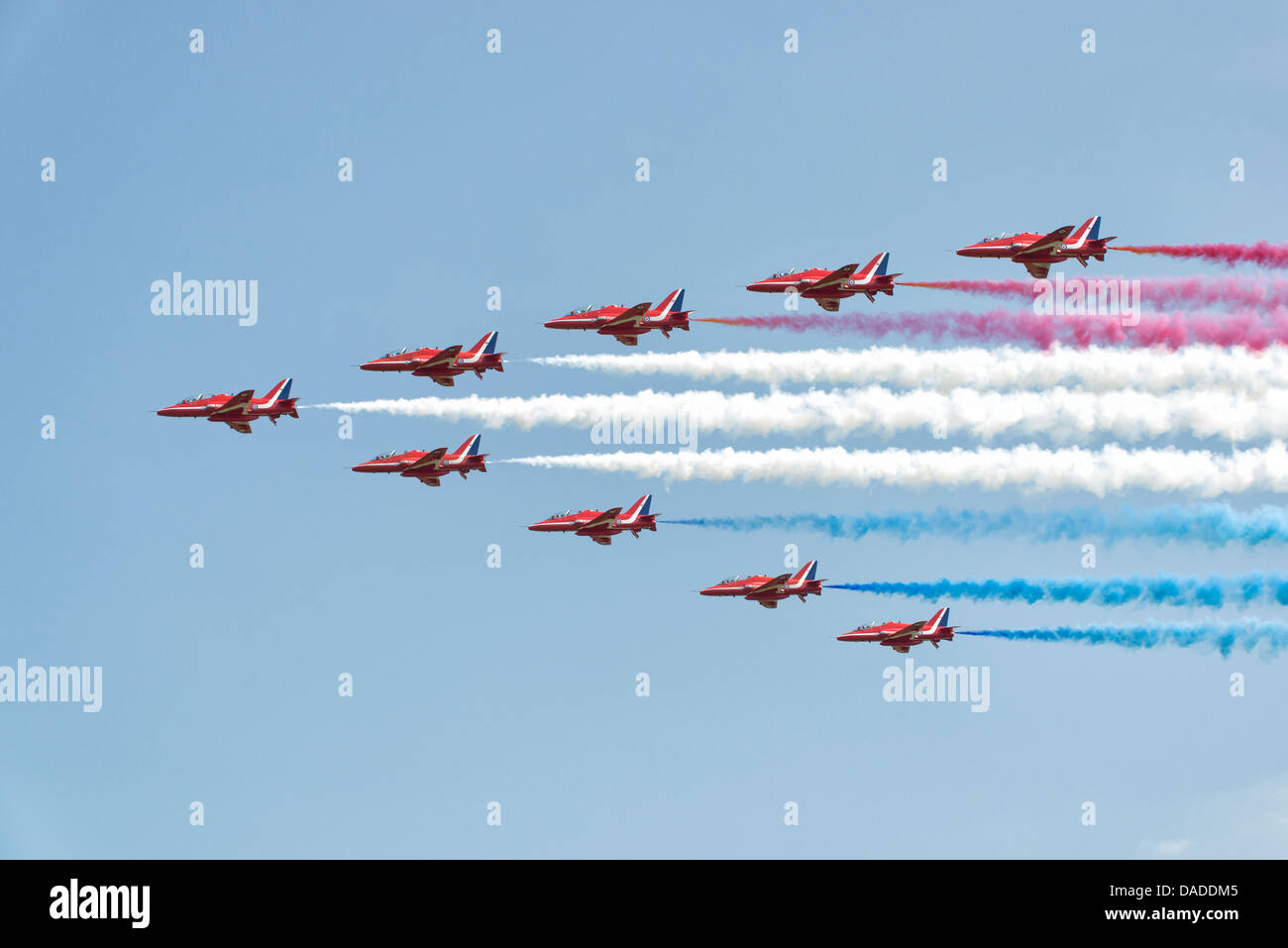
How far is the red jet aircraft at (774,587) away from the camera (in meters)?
132

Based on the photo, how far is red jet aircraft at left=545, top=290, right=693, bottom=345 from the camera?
417ft

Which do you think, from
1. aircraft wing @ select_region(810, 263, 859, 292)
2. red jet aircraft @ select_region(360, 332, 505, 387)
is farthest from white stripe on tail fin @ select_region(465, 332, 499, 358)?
A: aircraft wing @ select_region(810, 263, 859, 292)

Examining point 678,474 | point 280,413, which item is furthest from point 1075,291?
point 280,413

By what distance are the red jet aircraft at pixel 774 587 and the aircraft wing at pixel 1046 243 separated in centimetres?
2359

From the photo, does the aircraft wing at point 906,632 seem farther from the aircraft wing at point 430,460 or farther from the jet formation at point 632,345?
the aircraft wing at point 430,460

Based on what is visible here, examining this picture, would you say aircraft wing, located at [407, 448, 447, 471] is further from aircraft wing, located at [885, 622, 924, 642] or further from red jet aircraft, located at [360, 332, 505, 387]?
aircraft wing, located at [885, 622, 924, 642]

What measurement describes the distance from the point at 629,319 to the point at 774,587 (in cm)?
1937

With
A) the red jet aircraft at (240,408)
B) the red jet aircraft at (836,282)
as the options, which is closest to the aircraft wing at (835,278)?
the red jet aircraft at (836,282)

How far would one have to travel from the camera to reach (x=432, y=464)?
13438cm

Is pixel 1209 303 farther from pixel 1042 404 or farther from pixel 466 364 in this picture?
pixel 466 364

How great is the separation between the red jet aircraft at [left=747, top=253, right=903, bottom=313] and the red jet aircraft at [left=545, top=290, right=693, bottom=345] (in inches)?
189

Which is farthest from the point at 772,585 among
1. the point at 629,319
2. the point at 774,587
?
the point at 629,319

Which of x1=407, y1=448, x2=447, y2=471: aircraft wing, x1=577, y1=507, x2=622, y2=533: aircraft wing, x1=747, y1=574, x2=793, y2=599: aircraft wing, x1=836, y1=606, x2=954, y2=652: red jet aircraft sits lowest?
x1=836, y1=606, x2=954, y2=652: red jet aircraft
